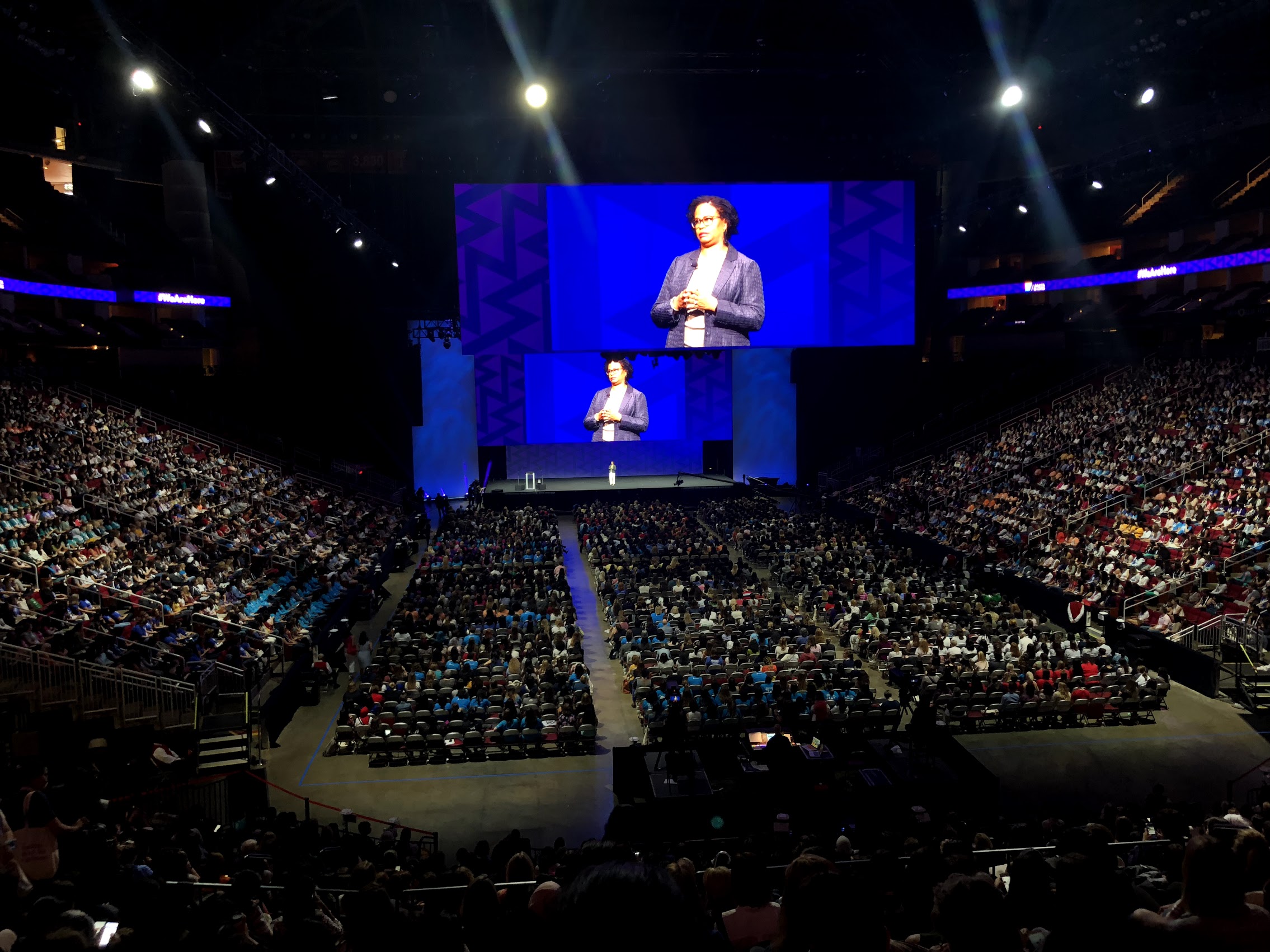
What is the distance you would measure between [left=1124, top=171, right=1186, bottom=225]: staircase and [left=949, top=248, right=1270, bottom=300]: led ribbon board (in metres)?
2.50

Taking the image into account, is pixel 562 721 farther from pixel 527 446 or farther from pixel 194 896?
pixel 527 446

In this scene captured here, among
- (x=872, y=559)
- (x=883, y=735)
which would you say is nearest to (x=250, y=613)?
(x=883, y=735)

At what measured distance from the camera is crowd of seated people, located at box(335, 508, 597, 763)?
13.3m

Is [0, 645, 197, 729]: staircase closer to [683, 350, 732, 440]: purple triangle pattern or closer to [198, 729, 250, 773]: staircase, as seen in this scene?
[198, 729, 250, 773]: staircase

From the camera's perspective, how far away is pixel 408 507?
107 ft

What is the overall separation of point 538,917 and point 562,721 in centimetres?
1025

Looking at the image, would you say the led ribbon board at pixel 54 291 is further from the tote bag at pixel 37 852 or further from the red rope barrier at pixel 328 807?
the tote bag at pixel 37 852

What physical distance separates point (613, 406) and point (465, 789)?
2399 centimetres

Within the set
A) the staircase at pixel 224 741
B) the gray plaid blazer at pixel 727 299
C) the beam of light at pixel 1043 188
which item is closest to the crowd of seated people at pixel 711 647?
the staircase at pixel 224 741

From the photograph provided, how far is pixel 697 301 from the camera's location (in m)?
28.6

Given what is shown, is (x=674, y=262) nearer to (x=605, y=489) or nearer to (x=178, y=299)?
(x=605, y=489)

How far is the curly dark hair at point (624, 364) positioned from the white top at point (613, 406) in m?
0.43

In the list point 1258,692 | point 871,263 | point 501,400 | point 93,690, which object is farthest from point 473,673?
point 501,400

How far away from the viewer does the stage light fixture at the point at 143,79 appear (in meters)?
13.9
